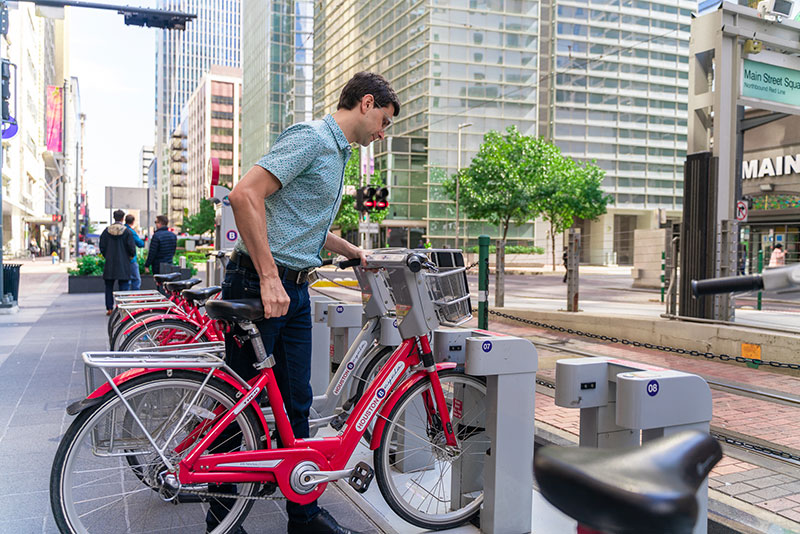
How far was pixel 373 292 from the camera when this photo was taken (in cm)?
380

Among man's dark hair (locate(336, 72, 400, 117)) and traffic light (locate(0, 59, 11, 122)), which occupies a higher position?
traffic light (locate(0, 59, 11, 122))

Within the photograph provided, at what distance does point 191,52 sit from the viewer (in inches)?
5925

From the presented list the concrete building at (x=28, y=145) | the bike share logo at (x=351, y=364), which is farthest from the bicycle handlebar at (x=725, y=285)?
the concrete building at (x=28, y=145)

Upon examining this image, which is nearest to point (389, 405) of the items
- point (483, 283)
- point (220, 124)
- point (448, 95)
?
point (483, 283)

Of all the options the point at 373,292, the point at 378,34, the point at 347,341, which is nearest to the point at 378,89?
the point at 373,292

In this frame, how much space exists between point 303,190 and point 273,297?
1.57 feet

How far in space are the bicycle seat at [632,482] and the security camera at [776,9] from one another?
10156 millimetres

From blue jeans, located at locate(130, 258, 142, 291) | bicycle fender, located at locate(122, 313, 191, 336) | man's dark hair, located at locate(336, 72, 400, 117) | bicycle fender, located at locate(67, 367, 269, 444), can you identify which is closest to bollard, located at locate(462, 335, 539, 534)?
bicycle fender, located at locate(67, 367, 269, 444)

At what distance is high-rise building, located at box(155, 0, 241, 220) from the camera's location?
145m

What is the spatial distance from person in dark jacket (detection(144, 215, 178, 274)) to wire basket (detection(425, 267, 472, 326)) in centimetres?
996

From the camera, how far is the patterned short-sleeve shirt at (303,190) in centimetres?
275

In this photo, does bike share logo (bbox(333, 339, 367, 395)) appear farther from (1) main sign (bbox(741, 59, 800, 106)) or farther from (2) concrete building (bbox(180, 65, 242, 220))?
(2) concrete building (bbox(180, 65, 242, 220))

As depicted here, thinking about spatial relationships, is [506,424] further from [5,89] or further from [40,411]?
[5,89]

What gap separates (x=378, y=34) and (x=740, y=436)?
56.8m
